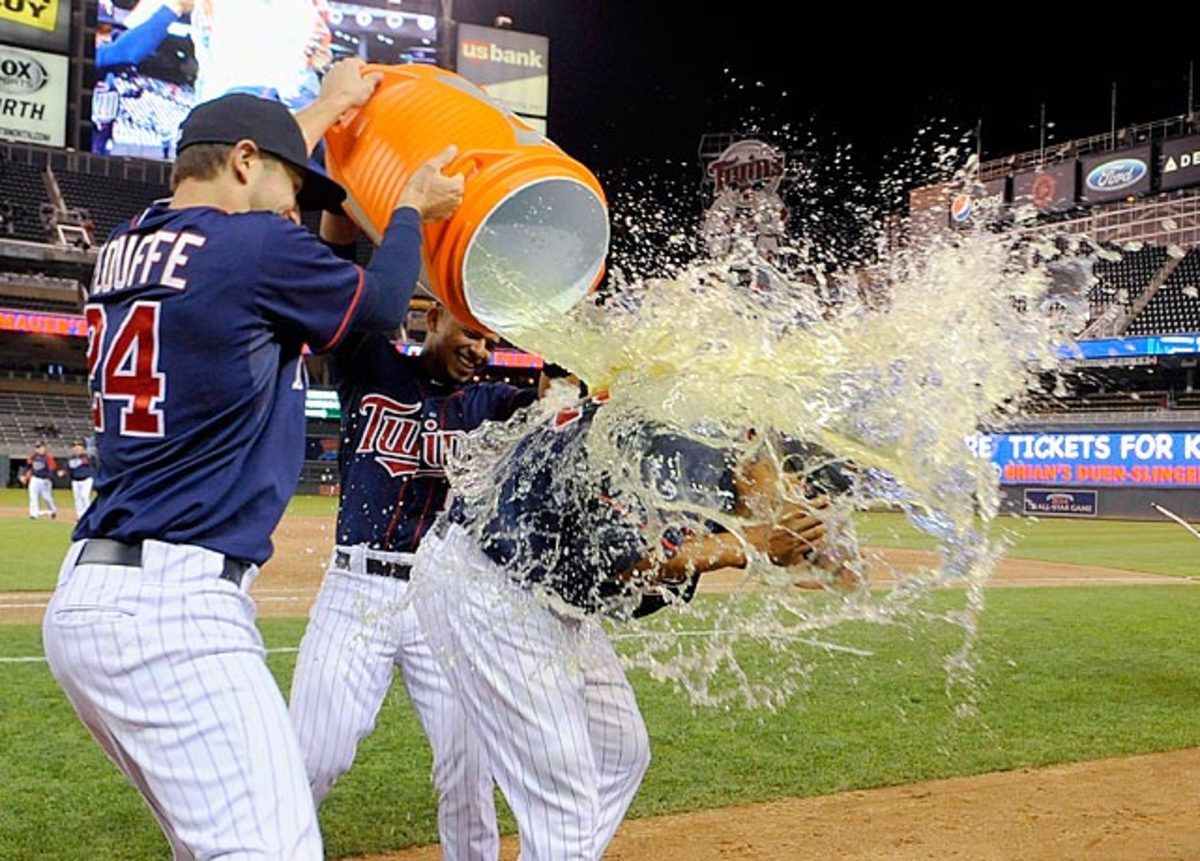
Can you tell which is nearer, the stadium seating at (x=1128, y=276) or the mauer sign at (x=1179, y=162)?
the mauer sign at (x=1179, y=162)

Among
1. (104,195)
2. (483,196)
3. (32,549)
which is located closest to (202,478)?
(483,196)

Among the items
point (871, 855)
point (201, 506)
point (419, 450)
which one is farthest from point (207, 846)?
point (871, 855)

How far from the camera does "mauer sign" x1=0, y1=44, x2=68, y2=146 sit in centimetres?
3241

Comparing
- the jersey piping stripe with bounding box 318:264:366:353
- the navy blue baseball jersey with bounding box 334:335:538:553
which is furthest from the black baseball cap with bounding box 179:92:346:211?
the navy blue baseball jersey with bounding box 334:335:538:553

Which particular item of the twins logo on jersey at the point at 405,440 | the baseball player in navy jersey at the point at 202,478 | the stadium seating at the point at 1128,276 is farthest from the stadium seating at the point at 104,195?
the baseball player in navy jersey at the point at 202,478

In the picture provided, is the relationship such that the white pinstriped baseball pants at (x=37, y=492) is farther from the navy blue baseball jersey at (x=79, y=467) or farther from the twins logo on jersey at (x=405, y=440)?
the twins logo on jersey at (x=405, y=440)

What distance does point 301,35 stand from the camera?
2973 centimetres

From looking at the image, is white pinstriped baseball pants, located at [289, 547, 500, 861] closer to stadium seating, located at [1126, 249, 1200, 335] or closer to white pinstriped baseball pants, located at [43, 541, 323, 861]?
white pinstriped baseball pants, located at [43, 541, 323, 861]

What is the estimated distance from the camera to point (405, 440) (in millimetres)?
3346

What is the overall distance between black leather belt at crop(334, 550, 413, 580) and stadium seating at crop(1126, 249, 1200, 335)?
35001 millimetres

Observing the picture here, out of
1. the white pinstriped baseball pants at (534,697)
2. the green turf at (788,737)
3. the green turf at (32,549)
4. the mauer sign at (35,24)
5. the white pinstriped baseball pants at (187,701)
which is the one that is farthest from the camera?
the mauer sign at (35,24)

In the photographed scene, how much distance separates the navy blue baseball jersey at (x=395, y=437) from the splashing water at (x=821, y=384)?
1.16 feet

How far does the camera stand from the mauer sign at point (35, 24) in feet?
107

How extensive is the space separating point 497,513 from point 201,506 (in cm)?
84
